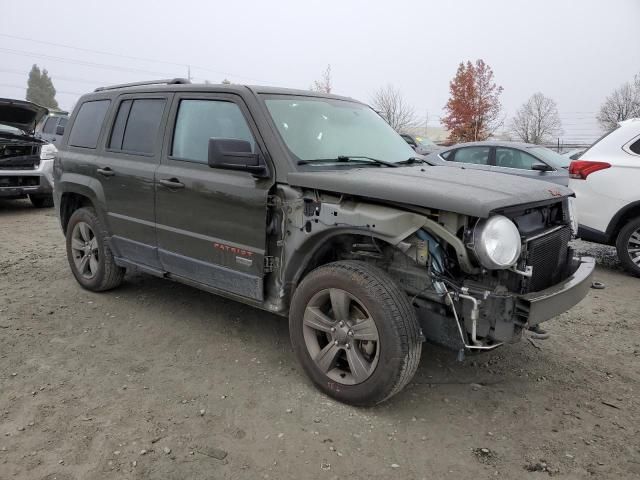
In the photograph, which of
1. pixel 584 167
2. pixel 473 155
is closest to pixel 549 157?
pixel 473 155

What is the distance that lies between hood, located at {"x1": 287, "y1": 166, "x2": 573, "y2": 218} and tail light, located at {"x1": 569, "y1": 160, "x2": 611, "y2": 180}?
10.1 feet

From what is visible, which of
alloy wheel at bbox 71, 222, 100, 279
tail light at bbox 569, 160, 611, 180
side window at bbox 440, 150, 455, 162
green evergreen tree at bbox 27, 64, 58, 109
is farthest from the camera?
green evergreen tree at bbox 27, 64, 58, 109

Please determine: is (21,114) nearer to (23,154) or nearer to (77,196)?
(23,154)

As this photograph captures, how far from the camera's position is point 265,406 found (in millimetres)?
3086

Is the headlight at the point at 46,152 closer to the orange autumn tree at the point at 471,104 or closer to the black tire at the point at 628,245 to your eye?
the black tire at the point at 628,245

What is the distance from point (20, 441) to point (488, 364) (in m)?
3.00

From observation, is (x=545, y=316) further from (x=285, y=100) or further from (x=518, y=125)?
(x=518, y=125)

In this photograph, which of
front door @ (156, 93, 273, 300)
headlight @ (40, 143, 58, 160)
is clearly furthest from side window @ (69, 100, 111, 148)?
headlight @ (40, 143, 58, 160)

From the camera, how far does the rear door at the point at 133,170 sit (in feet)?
13.5

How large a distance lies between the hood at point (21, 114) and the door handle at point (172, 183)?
6.59m

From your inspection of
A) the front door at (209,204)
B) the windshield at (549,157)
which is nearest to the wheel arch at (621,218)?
the windshield at (549,157)

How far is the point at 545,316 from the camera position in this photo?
9.09 ft

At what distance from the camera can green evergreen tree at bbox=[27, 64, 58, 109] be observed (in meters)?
78.7

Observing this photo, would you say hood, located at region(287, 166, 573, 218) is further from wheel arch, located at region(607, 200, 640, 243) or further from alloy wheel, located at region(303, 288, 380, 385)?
wheel arch, located at region(607, 200, 640, 243)
